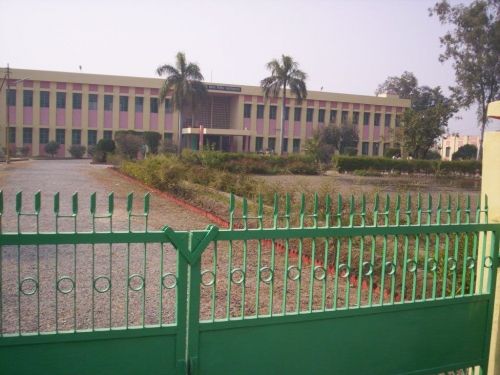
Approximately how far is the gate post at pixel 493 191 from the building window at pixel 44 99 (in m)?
47.3

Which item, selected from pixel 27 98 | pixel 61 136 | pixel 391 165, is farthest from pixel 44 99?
pixel 391 165

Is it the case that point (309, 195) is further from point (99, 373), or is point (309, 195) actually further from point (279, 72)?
point (279, 72)

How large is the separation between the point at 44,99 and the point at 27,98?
54.5 inches

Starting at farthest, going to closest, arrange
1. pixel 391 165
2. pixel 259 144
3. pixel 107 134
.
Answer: pixel 259 144
pixel 107 134
pixel 391 165

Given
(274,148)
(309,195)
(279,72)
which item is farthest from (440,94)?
(309,195)

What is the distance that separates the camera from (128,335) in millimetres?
2570

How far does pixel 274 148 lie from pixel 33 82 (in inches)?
912

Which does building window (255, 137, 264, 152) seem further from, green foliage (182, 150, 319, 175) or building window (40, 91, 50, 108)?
building window (40, 91, 50, 108)

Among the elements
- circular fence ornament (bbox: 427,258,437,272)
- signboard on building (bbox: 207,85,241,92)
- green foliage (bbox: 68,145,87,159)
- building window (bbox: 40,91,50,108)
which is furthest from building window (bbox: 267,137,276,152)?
circular fence ornament (bbox: 427,258,437,272)

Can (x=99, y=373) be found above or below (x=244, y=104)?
below

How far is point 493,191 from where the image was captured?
137 inches

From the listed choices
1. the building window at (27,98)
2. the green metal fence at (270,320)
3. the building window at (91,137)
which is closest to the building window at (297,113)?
the building window at (91,137)

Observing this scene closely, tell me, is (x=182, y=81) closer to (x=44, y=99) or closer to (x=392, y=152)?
(x=44, y=99)

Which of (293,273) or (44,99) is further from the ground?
(44,99)
